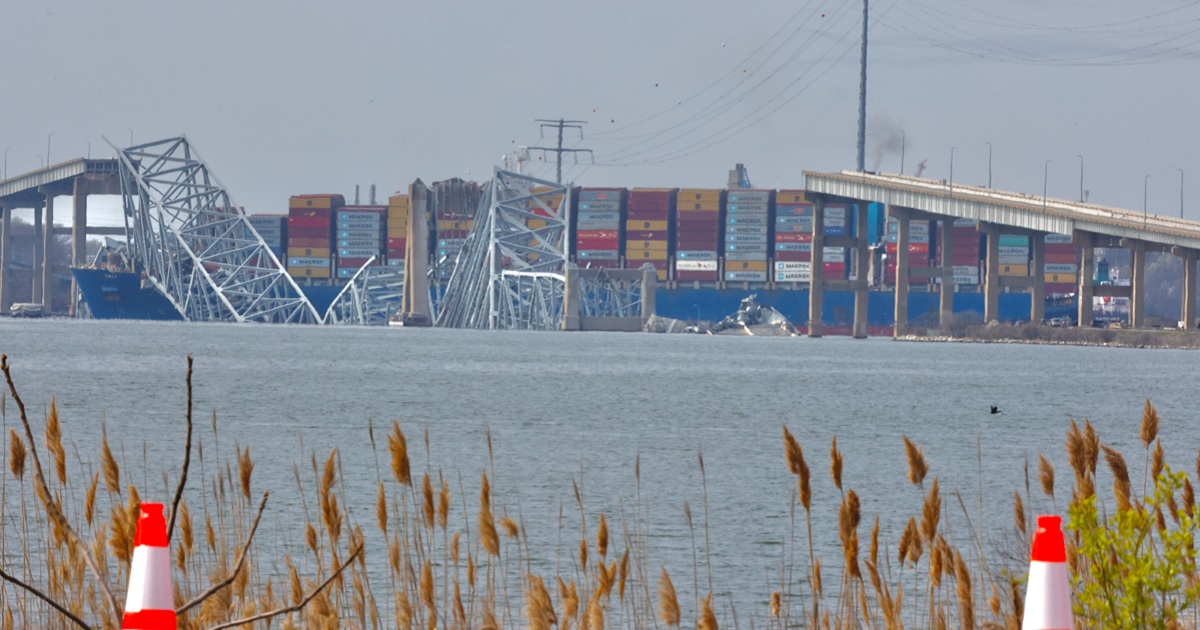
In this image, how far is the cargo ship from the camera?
506ft

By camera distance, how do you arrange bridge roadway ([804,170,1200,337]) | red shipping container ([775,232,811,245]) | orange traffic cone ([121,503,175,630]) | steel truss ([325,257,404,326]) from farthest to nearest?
red shipping container ([775,232,811,245]), steel truss ([325,257,404,326]), bridge roadway ([804,170,1200,337]), orange traffic cone ([121,503,175,630])

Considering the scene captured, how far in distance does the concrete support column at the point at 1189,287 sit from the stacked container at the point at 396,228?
82.1 metres

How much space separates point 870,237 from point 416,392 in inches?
4736

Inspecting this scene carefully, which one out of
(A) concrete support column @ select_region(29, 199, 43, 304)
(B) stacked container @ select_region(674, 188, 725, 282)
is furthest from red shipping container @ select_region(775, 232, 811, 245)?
(A) concrete support column @ select_region(29, 199, 43, 304)

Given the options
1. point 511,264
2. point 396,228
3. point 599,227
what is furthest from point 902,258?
point 396,228

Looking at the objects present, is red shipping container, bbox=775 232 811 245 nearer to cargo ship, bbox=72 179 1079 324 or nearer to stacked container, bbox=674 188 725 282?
cargo ship, bbox=72 179 1079 324

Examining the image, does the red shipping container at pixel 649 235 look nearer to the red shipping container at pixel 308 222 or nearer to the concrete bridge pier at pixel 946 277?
the red shipping container at pixel 308 222

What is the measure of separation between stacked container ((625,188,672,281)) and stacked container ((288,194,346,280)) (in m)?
31.8

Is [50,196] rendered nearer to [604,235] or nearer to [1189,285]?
[604,235]

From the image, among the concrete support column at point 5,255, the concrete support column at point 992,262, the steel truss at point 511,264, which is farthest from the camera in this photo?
the concrete support column at point 5,255

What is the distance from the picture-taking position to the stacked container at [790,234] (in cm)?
16100

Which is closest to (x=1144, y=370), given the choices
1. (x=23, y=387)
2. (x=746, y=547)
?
(x=23, y=387)

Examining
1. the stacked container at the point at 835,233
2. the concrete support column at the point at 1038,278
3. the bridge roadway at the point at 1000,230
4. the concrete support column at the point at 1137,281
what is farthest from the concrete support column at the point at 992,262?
the stacked container at the point at 835,233

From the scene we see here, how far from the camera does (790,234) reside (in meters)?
162
